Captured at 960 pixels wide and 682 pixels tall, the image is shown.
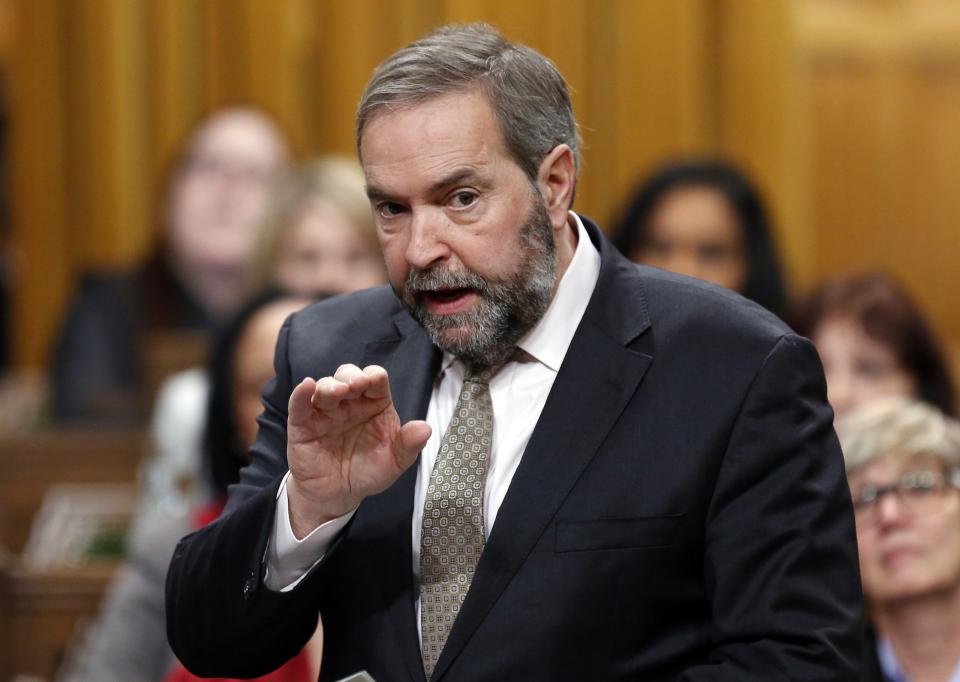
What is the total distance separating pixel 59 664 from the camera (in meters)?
3.13

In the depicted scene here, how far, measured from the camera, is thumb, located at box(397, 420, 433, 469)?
5.06 feet

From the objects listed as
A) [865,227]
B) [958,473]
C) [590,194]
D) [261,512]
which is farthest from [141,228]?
[261,512]

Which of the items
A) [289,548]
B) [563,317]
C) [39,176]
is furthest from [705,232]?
[39,176]

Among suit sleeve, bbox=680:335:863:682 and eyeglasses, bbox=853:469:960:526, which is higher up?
suit sleeve, bbox=680:335:863:682

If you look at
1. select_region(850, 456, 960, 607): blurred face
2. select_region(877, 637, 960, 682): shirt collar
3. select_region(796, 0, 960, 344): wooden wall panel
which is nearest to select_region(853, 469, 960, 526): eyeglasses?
select_region(850, 456, 960, 607): blurred face

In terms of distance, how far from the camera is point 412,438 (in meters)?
1.54

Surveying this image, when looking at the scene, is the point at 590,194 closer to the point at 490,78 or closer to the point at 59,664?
the point at 59,664

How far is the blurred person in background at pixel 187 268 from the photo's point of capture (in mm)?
4352

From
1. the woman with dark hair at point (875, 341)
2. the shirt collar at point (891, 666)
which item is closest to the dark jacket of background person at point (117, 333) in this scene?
the woman with dark hair at point (875, 341)

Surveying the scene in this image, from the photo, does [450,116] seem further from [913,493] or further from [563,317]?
[913,493]

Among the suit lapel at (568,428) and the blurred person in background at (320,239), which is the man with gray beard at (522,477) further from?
the blurred person in background at (320,239)

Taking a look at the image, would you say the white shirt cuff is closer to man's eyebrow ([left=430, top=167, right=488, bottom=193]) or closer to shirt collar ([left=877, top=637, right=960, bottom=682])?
man's eyebrow ([left=430, top=167, right=488, bottom=193])

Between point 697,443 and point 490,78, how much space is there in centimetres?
43

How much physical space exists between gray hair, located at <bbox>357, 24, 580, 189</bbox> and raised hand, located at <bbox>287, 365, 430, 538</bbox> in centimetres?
29
